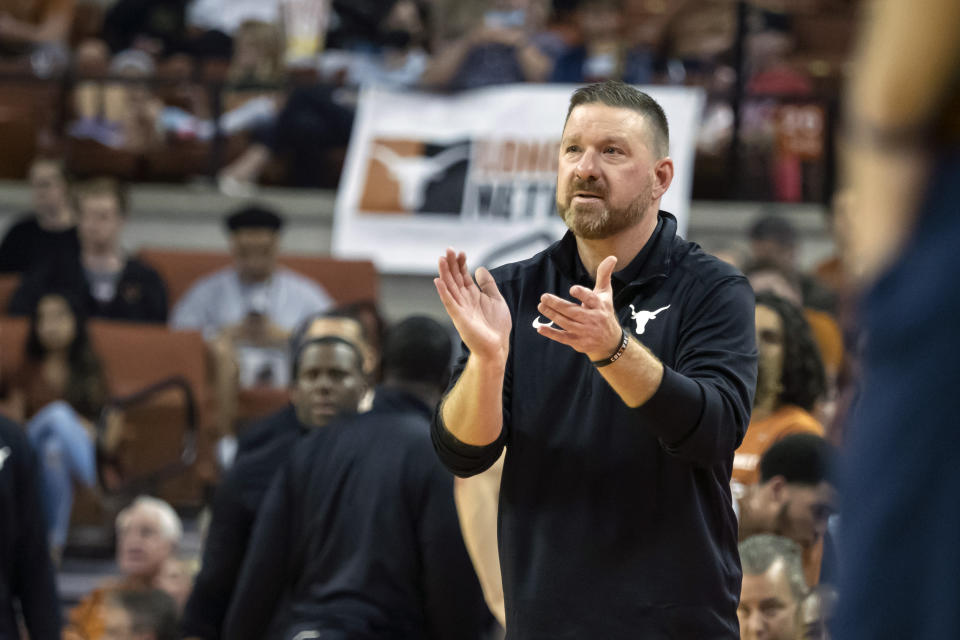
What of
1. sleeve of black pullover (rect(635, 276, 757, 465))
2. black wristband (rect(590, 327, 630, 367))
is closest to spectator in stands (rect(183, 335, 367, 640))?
sleeve of black pullover (rect(635, 276, 757, 465))

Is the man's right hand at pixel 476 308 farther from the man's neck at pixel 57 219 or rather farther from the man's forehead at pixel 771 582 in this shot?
the man's neck at pixel 57 219

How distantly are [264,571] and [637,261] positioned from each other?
6.99 ft

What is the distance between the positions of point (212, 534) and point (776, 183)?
7.05m

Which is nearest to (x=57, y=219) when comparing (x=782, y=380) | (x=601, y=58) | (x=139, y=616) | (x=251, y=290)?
(x=251, y=290)

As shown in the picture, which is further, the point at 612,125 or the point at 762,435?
the point at 762,435

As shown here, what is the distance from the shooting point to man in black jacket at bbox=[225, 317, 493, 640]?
478 centimetres

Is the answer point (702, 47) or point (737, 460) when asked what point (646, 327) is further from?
point (702, 47)

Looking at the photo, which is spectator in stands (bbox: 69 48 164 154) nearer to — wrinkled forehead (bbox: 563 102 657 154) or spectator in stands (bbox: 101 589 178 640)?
spectator in stands (bbox: 101 589 178 640)

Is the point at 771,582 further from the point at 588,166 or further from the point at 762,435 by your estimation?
the point at 588,166

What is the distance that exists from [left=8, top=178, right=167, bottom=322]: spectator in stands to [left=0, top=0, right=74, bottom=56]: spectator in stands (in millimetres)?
3024

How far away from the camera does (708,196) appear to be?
11.2 metres

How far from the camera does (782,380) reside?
5016 mm

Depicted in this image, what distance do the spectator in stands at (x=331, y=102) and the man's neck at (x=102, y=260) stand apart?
6.11 feet

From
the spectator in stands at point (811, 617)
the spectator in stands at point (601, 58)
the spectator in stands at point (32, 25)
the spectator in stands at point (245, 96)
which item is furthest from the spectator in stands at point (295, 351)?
the spectator in stands at point (32, 25)
